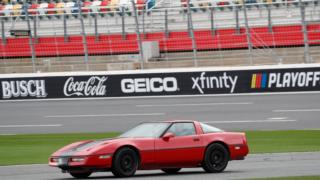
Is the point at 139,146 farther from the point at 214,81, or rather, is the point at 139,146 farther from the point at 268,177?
the point at 214,81

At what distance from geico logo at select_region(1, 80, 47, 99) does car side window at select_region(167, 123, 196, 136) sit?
61.2 feet

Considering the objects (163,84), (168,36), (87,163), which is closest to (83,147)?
(87,163)

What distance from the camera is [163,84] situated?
1248 inches

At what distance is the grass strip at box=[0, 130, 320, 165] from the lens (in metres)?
17.8

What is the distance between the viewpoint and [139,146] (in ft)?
45.0

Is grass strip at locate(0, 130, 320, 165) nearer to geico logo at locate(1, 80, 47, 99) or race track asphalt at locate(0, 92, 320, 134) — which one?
race track asphalt at locate(0, 92, 320, 134)

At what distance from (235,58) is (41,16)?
8962 millimetres

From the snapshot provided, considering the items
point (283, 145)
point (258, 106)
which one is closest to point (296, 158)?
point (283, 145)

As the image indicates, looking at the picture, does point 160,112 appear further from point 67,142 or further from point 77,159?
point 77,159

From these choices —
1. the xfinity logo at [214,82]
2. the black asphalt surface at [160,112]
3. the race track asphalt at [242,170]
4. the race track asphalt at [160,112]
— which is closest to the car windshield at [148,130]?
the race track asphalt at [242,170]

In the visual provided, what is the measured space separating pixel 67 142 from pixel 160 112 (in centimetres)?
774

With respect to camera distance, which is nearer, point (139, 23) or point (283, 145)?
point (283, 145)

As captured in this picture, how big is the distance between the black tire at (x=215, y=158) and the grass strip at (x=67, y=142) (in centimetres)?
348

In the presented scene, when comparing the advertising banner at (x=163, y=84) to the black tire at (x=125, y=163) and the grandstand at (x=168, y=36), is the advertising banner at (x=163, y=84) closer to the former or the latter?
the grandstand at (x=168, y=36)
